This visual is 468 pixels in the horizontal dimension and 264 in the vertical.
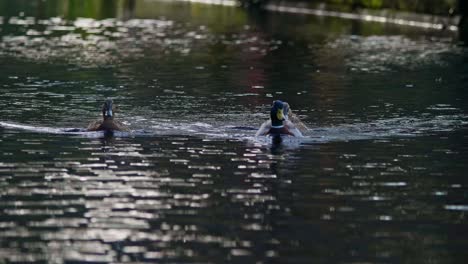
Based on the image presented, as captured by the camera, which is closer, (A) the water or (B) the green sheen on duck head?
(A) the water

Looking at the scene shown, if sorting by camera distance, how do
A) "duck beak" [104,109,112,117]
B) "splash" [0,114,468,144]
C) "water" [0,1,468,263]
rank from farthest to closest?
"splash" [0,114,468,144] < "duck beak" [104,109,112,117] < "water" [0,1,468,263]

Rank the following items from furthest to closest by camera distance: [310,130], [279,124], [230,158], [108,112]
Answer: [310,130], [279,124], [108,112], [230,158]

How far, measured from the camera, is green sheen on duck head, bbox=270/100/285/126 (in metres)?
24.1

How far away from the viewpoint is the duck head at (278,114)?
2411 centimetres

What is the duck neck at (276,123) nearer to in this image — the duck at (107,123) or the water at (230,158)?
the water at (230,158)

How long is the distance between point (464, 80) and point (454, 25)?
24803 mm

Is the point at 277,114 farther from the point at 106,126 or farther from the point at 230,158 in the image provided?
the point at 106,126

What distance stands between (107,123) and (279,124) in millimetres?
2814

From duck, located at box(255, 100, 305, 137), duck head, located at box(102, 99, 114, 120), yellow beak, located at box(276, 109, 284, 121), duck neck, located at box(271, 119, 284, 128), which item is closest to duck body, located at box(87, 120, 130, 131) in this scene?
duck head, located at box(102, 99, 114, 120)

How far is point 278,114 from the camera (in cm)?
2409

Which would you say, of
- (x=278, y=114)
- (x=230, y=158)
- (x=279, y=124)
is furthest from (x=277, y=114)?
(x=230, y=158)

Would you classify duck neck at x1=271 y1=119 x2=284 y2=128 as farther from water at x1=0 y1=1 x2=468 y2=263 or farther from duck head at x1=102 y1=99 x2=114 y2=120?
duck head at x1=102 y1=99 x2=114 y2=120

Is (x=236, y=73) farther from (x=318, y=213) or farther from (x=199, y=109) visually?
(x=318, y=213)

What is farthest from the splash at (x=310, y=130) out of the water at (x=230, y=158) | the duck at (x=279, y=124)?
the duck at (x=279, y=124)
